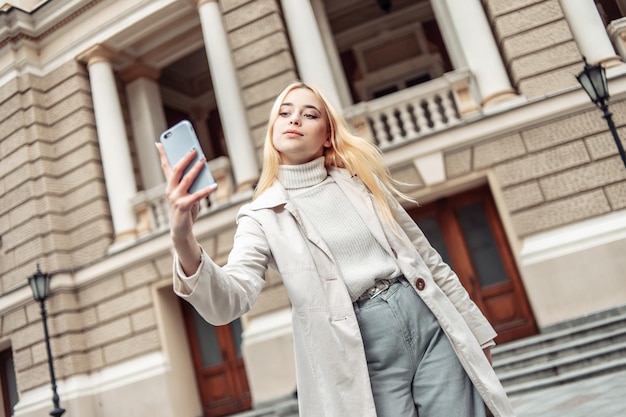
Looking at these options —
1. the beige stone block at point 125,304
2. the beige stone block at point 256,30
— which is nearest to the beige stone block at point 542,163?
the beige stone block at point 256,30

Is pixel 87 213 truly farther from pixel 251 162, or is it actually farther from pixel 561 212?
pixel 561 212

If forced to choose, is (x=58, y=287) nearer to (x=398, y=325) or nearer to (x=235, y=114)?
(x=235, y=114)

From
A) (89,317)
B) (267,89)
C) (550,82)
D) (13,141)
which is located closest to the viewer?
(550,82)

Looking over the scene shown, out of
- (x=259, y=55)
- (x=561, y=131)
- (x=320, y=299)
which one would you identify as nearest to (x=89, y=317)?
(x=259, y=55)

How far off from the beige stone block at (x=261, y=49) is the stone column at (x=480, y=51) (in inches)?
119

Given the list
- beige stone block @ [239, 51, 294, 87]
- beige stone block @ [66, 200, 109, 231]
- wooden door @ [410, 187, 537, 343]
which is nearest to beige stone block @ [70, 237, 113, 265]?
beige stone block @ [66, 200, 109, 231]

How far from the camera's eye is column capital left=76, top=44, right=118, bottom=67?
10891 mm

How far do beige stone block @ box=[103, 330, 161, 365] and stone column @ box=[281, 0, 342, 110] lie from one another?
5.49m

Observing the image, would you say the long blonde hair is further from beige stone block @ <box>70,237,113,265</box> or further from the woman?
beige stone block @ <box>70,237,113,265</box>

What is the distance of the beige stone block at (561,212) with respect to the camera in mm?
7418

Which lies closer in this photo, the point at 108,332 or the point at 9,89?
the point at 108,332

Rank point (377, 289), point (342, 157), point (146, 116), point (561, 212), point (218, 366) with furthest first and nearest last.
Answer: point (146, 116), point (218, 366), point (561, 212), point (342, 157), point (377, 289)

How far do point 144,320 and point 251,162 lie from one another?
3616mm

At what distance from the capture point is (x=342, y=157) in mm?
1951
